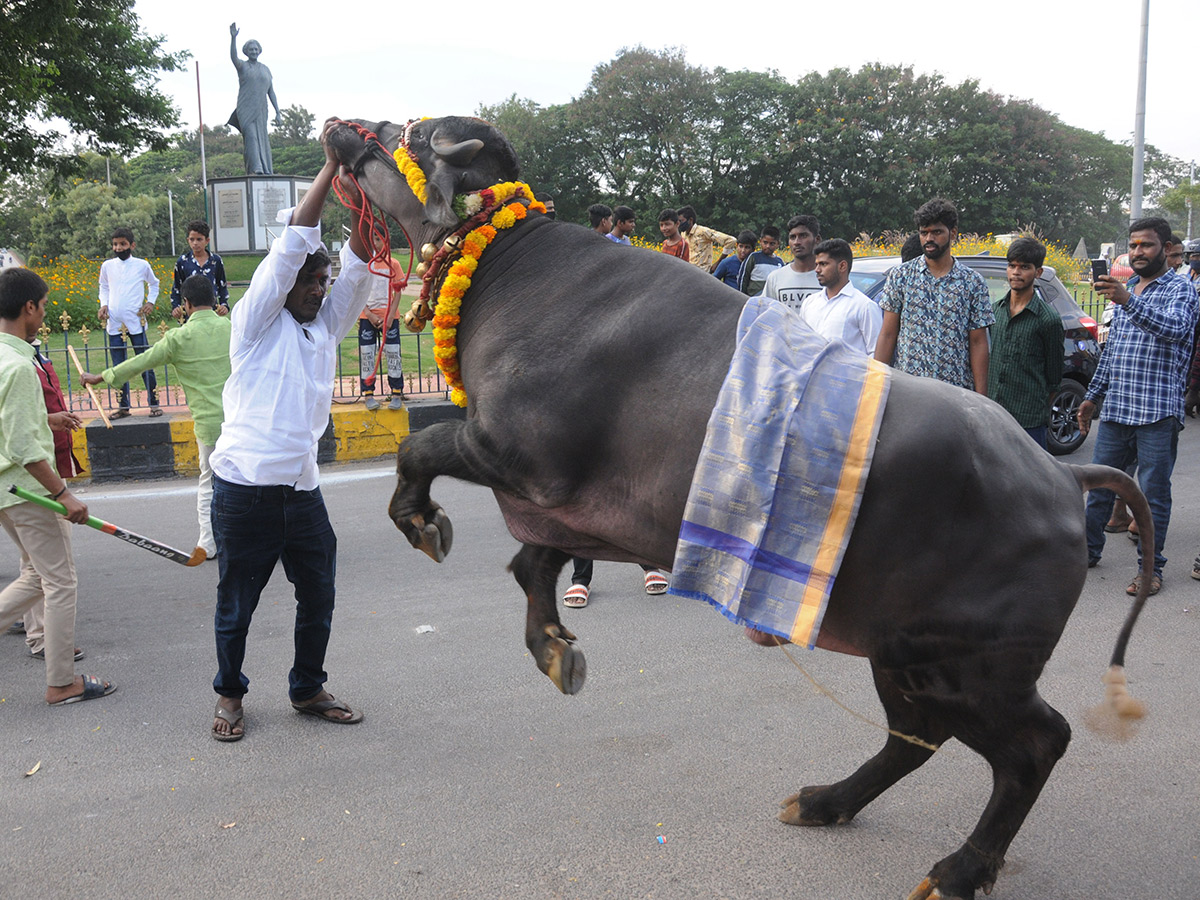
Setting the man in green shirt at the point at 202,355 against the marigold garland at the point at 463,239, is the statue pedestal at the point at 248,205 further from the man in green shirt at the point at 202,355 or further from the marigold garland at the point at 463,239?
the marigold garland at the point at 463,239

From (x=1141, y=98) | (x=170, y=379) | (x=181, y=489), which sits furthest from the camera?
(x=1141, y=98)

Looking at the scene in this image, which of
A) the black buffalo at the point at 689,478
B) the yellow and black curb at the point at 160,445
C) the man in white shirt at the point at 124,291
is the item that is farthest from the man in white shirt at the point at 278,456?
the man in white shirt at the point at 124,291

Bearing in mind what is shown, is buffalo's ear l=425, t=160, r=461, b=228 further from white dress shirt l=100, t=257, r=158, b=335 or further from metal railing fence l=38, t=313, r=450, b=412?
white dress shirt l=100, t=257, r=158, b=335

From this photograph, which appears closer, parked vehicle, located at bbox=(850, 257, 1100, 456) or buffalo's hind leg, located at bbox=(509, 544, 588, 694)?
buffalo's hind leg, located at bbox=(509, 544, 588, 694)

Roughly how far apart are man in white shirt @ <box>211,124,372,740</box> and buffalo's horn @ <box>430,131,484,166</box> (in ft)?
3.11

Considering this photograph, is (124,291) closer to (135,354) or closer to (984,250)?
(135,354)

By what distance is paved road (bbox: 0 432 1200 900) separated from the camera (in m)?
3.03

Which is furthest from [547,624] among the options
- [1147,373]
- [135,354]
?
[135,354]

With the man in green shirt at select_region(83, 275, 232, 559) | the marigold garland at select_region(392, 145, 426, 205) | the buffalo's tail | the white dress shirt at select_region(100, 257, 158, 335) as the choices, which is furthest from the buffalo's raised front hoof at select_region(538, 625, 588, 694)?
the white dress shirt at select_region(100, 257, 158, 335)

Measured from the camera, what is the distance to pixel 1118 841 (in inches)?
125

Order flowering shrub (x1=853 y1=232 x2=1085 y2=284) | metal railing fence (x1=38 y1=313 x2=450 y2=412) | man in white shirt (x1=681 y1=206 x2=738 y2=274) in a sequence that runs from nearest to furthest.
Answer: metal railing fence (x1=38 y1=313 x2=450 y2=412) < man in white shirt (x1=681 y1=206 x2=738 y2=274) < flowering shrub (x1=853 y1=232 x2=1085 y2=284)

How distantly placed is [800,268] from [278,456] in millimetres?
4146

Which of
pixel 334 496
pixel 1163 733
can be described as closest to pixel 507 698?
pixel 1163 733

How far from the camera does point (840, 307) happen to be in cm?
585
